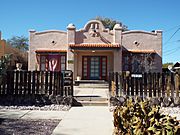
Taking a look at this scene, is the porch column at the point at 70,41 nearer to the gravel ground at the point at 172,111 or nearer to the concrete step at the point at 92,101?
the concrete step at the point at 92,101

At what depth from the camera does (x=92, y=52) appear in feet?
72.5

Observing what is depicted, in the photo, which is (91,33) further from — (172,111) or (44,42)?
(172,111)

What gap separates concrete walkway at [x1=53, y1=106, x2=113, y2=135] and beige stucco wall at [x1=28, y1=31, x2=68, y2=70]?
46.1ft

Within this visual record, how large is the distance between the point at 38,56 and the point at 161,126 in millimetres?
19897

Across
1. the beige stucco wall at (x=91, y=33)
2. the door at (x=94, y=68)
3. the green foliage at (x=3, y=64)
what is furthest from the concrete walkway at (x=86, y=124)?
the beige stucco wall at (x=91, y=33)

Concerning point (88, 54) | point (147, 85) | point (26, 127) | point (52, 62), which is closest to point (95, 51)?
point (88, 54)

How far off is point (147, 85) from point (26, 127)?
6.13 m

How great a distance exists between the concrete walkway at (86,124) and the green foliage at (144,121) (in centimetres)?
129

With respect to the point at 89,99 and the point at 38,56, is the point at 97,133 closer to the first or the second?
the point at 89,99

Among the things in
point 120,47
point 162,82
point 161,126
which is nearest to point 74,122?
point 161,126

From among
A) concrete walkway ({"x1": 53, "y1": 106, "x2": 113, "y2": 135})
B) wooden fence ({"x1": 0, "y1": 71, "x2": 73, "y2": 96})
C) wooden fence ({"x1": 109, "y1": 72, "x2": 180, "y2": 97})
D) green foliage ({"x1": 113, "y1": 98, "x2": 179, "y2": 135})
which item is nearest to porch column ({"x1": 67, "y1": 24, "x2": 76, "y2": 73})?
wooden fence ({"x1": 0, "y1": 71, "x2": 73, "y2": 96})

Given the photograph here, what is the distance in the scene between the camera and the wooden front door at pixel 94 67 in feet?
72.8

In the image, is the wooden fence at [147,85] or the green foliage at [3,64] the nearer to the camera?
the green foliage at [3,64]

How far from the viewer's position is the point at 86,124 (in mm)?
7012
